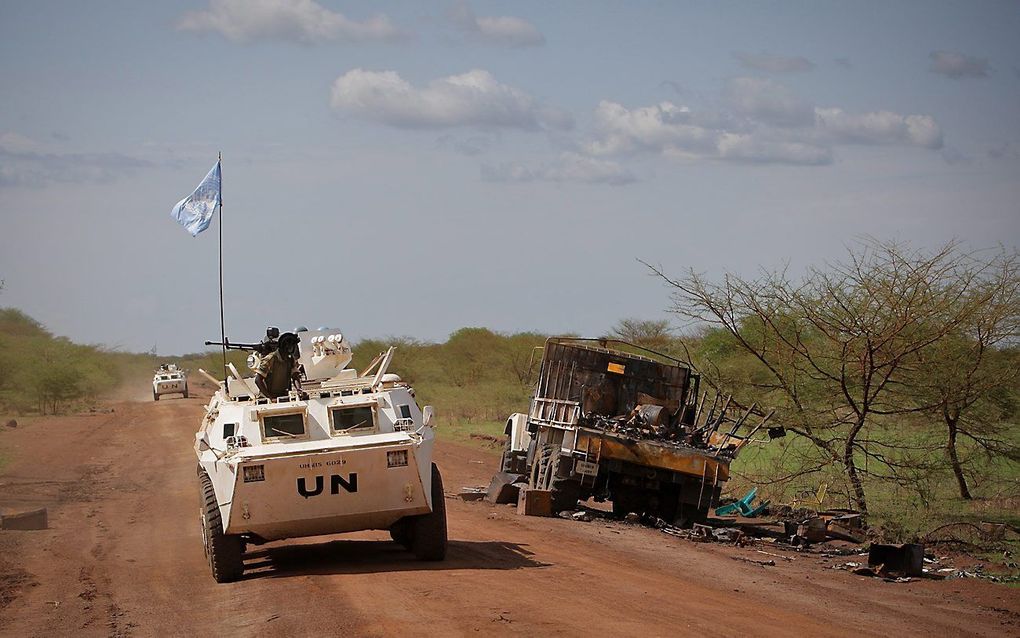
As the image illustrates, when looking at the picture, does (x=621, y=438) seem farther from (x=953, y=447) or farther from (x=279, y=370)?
(x=953, y=447)

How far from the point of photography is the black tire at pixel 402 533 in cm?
1326

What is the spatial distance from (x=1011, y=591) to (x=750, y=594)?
293 cm

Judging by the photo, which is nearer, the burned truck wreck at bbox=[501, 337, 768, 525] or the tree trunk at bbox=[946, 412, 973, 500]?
the burned truck wreck at bbox=[501, 337, 768, 525]

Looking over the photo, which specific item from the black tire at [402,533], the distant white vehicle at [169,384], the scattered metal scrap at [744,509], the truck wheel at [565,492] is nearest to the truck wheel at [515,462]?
the truck wheel at [565,492]

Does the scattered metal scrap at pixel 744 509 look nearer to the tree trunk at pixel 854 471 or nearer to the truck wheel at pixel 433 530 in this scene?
the tree trunk at pixel 854 471

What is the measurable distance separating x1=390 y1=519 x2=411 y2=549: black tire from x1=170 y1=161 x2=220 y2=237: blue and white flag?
5933mm

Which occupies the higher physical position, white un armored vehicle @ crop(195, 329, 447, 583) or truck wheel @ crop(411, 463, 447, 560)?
white un armored vehicle @ crop(195, 329, 447, 583)

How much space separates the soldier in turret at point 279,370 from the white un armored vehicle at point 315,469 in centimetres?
26

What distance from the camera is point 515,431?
20.2 metres

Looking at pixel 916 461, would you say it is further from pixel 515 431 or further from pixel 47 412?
pixel 47 412

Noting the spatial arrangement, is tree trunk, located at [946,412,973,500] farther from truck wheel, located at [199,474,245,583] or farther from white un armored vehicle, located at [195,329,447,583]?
truck wheel, located at [199,474,245,583]

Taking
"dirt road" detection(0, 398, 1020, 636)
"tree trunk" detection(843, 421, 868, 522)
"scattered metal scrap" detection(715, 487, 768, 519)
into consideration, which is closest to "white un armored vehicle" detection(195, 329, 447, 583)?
"dirt road" detection(0, 398, 1020, 636)

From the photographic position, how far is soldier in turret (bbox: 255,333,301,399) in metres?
13.6

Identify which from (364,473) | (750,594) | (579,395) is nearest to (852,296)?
(579,395)
